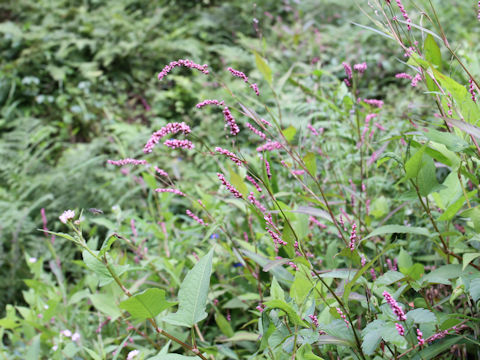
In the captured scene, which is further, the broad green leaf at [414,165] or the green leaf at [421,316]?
the broad green leaf at [414,165]

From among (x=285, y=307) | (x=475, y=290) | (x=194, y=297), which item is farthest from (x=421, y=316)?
(x=194, y=297)

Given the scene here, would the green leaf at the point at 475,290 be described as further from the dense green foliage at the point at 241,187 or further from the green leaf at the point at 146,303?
the green leaf at the point at 146,303

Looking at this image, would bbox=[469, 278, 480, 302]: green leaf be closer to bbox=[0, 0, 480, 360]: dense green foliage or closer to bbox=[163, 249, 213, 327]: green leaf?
bbox=[0, 0, 480, 360]: dense green foliage

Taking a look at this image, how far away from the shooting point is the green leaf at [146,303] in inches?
23.9

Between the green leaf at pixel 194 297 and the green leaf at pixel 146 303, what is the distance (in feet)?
0.08

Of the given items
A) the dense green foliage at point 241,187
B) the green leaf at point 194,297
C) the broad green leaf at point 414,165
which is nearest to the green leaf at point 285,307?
the dense green foliage at point 241,187

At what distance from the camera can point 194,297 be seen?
0.66m

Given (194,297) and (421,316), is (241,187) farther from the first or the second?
(421,316)

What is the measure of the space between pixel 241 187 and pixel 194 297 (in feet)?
0.86

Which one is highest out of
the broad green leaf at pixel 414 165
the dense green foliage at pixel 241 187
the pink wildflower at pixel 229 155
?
the pink wildflower at pixel 229 155

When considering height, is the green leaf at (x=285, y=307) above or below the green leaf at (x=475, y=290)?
below

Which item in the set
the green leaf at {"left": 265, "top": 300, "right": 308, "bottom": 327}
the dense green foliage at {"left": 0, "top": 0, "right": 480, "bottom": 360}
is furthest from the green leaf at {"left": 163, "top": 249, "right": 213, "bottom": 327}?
the green leaf at {"left": 265, "top": 300, "right": 308, "bottom": 327}

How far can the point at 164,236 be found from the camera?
1.47m

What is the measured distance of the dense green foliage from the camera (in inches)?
29.0
